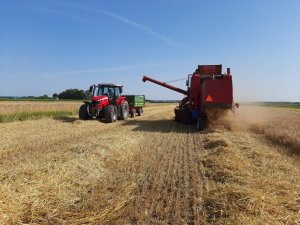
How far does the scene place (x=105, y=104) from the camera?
744 inches

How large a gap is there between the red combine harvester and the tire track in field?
523 cm

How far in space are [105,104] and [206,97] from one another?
22.4ft

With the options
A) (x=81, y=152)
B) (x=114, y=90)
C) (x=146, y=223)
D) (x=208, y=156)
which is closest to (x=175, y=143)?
(x=208, y=156)

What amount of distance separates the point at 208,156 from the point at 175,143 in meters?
2.57

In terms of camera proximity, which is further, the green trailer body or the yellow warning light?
the green trailer body

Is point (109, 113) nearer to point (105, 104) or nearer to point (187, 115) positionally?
point (105, 104)

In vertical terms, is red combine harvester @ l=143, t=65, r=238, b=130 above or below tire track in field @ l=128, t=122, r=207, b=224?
above

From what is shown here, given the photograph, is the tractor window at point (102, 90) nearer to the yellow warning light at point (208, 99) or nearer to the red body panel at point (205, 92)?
the red body panel at point (205, 92)

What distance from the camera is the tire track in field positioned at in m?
4.45

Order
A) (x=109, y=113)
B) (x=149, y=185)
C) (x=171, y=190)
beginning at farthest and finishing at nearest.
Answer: (x=109, y=113) < (x=149, y=185) < (x=171, y=190)

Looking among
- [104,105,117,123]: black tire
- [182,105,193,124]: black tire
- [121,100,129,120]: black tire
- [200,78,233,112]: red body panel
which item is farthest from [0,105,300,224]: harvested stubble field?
[121,100,129,120]: black tire

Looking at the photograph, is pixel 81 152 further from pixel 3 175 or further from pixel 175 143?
pixel 175 143

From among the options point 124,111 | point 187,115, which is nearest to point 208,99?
point 187,115

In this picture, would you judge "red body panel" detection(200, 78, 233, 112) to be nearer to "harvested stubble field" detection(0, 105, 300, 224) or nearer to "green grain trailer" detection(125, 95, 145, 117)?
"harvested stubble field" detection(0, 105, 300, 224)
